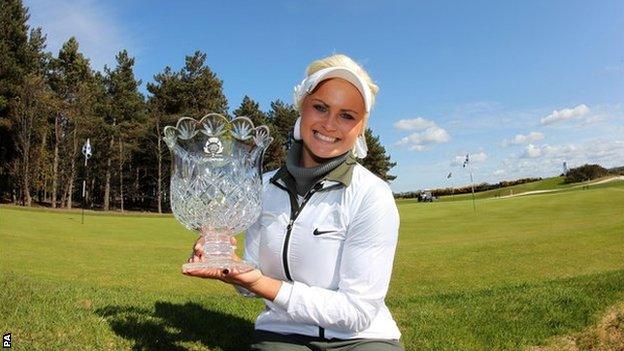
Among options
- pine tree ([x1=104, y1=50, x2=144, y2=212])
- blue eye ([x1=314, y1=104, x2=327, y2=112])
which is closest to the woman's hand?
blue eye ([x1=314, y1=104, x2=327, y2=112])

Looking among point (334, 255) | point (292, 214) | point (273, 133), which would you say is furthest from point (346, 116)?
point (273, 133)

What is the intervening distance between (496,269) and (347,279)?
10.9 m

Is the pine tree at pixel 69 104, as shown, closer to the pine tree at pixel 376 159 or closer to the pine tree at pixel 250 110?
the pine tree at pixel 250 110

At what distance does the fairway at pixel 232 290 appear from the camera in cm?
451

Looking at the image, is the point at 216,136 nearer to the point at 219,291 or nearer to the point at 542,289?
the point at 542,289

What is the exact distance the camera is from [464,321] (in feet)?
18.1

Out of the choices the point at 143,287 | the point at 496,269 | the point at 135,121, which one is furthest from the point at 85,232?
the point at 135,121

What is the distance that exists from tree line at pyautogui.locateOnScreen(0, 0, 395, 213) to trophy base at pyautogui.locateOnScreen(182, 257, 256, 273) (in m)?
50.9

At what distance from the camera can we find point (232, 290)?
10.6 meters

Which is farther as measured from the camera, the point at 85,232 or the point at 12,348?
the point at 85,232

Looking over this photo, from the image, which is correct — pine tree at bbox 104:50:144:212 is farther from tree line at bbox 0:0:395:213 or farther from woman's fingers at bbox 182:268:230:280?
woman's fingers at bbox 182:268:230:280

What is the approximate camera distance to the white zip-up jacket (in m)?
2.88

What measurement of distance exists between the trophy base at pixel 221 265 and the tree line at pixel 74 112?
50894 millimetres

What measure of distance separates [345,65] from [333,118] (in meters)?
0.31
